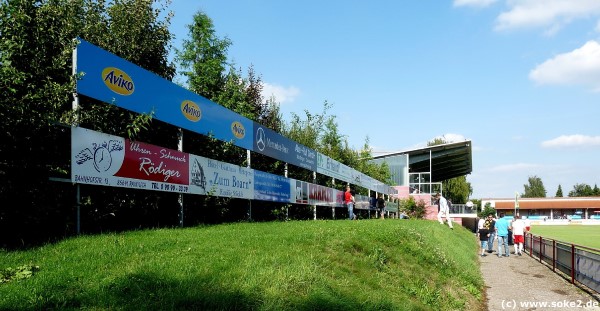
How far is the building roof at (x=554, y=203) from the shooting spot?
321ft

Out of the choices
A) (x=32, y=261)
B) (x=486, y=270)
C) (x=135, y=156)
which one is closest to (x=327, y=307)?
(x=32, y=261)

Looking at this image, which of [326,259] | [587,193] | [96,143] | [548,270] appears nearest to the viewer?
[326,259]

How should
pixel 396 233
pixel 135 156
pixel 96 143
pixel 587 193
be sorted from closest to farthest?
pixel 96 143, pixel 135 156, pixel 396 233, pixel 587 193

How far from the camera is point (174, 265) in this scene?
6.64 meters

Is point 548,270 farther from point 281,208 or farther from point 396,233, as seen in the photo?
point 281,208

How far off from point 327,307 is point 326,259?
188 centimetres

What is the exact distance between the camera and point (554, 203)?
101 m

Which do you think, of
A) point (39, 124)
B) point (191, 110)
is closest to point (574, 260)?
point (191, 110)

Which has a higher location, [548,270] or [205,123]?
[205,123]

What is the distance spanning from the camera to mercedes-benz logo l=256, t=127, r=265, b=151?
17.8m

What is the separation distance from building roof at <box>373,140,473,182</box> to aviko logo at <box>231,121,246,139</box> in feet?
125

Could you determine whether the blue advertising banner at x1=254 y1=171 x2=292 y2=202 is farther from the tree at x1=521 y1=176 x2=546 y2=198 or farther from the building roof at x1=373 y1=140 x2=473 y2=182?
the tree at x1=521 y1=176 x2=546 y2=198

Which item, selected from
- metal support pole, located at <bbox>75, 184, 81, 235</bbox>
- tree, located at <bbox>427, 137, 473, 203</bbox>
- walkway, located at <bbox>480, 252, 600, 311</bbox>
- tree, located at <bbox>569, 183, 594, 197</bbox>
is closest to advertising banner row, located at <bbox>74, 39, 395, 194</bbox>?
metal support pole, located at <bbox>75, 184, 81, 235</bbox>

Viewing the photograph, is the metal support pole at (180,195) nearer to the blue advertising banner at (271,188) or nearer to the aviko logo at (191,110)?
the aviko logo at (191,110)
